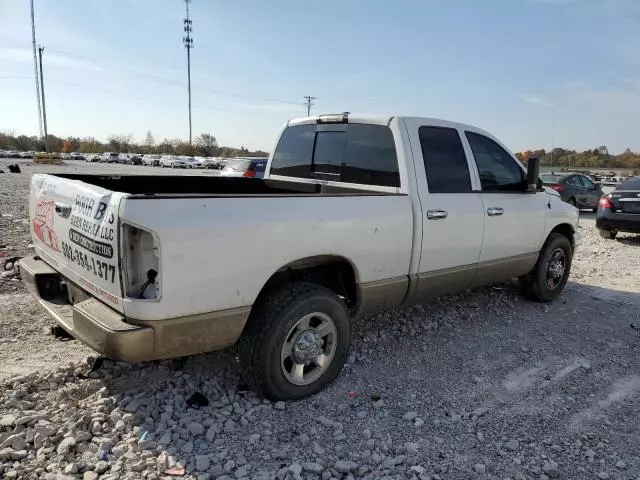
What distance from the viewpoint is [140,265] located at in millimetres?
2711

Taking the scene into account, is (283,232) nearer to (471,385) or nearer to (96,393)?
(96,393)

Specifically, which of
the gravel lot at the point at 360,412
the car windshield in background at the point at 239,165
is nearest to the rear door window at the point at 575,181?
the car windshield in background at the point at 239,165

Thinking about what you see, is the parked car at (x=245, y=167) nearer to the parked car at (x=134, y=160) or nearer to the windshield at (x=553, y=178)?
the windshield at (x=553, y=178)

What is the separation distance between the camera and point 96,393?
3346 millimetres

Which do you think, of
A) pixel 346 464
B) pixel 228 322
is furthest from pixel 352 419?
pixel 228 322

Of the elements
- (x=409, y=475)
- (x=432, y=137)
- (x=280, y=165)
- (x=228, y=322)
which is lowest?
(x=409, y=475)

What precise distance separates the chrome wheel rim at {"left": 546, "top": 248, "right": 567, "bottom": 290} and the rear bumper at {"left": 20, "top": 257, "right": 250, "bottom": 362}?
168 inches

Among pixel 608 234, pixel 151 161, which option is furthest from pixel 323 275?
pixel 151 161

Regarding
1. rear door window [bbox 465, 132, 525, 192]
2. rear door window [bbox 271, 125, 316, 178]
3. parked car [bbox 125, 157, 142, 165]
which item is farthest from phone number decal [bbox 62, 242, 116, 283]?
parked car [bbox 125, 157, 142, 165]

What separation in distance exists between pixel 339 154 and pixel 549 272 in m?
3.09

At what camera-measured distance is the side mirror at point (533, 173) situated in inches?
190

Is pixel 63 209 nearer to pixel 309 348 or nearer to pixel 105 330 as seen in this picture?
pixel 105 330

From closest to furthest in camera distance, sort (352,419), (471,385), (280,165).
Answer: (352,419) < (471,385) < (280,165)

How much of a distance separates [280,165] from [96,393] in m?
2.93
